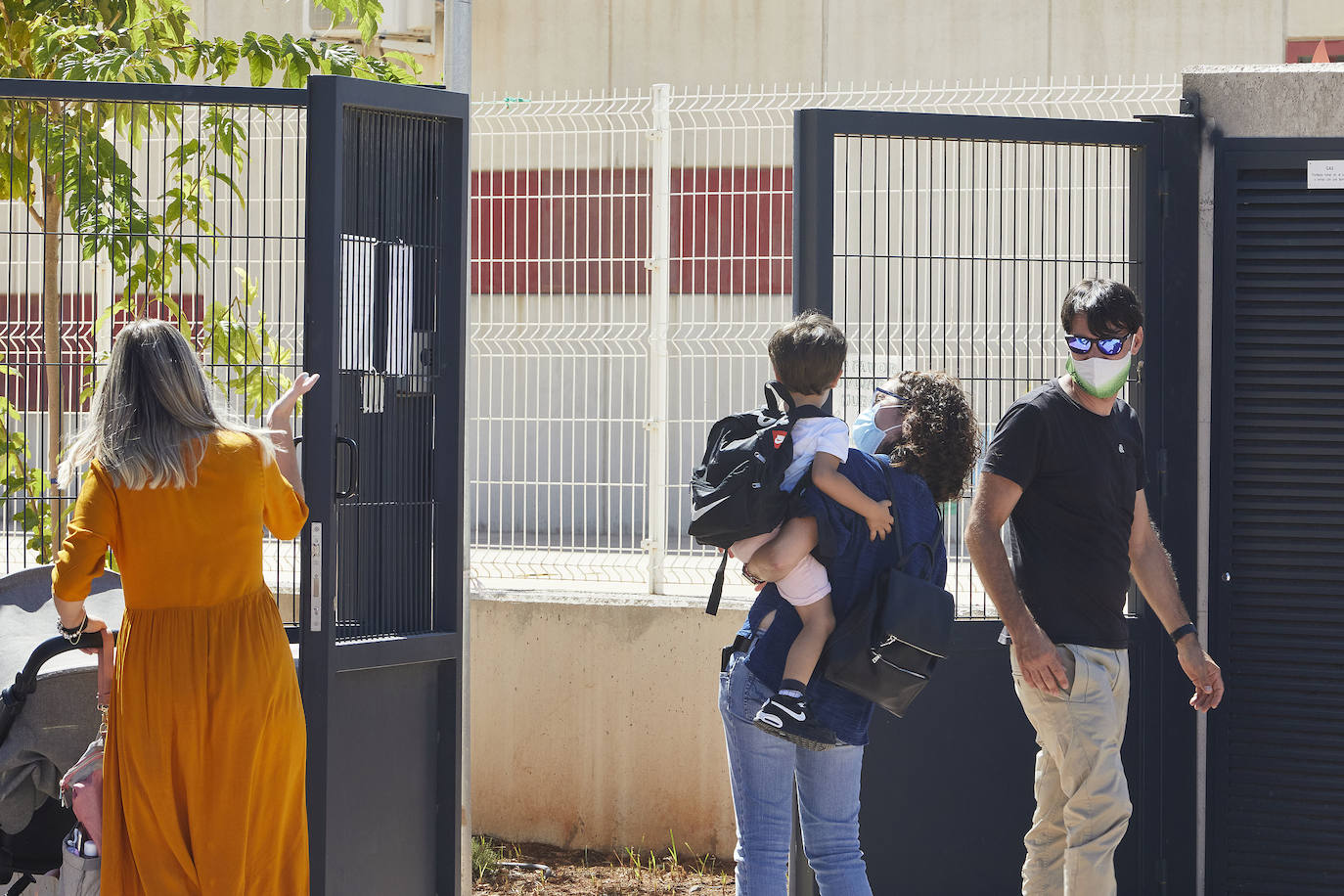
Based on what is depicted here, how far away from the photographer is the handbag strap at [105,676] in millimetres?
3592

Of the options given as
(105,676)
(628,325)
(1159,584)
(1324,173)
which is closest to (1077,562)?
(1159,584)

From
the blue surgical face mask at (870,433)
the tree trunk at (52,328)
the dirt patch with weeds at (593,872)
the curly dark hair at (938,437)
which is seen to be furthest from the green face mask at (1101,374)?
the tree trunk at (52,328)

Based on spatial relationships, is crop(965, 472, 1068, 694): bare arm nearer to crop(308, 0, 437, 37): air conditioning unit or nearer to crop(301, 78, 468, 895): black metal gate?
crop(301, 78, 468, 895): black metal gate

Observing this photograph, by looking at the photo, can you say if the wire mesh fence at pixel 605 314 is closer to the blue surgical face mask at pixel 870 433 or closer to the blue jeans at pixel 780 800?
the blue surgical face mask at pixel 870 433

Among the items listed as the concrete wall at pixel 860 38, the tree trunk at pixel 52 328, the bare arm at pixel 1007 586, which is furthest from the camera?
the concrete wall at pixel 860 38

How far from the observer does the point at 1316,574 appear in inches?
179

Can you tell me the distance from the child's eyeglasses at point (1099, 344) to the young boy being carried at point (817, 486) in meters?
0.83

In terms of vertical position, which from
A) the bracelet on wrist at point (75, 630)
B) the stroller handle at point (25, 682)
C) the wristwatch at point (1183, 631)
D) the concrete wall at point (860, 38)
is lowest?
the stroller handle at point (25, 682)

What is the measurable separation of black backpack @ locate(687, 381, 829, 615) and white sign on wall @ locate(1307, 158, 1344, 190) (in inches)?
91.0

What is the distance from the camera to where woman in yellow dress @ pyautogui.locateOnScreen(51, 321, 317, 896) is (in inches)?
135

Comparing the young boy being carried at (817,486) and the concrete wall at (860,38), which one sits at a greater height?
the concrete wall at (860,38)

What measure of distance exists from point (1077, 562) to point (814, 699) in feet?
3.28

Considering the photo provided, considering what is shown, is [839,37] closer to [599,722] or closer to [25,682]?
[599,722]

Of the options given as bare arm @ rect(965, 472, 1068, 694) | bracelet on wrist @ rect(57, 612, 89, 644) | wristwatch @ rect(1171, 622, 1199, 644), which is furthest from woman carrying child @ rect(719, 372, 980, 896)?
bracelet on wrist @ rect(57, 612, 89, 644)
